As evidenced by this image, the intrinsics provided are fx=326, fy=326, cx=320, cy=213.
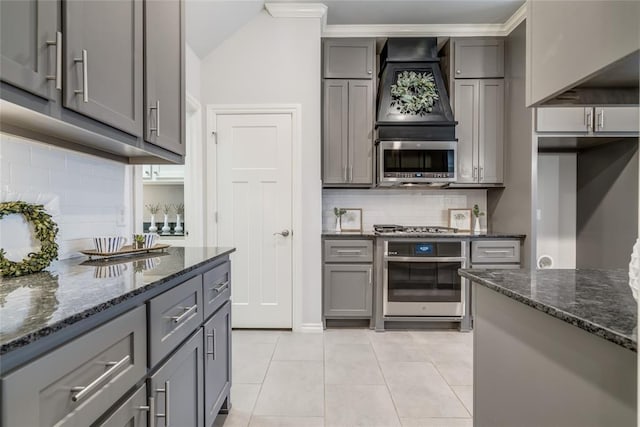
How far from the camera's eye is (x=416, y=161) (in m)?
3.21

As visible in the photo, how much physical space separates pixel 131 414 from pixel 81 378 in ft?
0.84

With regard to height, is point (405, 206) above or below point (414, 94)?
below

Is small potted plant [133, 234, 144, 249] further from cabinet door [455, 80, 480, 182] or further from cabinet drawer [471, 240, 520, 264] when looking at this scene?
cabinet door [455, 80, 480, 182]

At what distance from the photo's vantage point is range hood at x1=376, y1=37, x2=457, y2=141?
321cm

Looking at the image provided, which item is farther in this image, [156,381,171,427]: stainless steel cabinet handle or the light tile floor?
the light tile floor

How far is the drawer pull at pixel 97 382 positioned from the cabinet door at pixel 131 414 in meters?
0.10

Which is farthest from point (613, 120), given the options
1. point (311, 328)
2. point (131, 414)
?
point (131, 414)

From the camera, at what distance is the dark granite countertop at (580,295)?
68 centimetres

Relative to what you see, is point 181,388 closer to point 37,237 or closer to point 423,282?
point 37,237

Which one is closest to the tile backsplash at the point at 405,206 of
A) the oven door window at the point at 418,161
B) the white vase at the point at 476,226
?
the white vase at the point at 476,226

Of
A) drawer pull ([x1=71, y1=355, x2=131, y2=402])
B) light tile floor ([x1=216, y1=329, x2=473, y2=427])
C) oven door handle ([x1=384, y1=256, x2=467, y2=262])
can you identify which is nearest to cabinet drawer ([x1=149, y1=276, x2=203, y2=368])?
drawer pull ([x1=71, y1=355, x2=131, y2=402])

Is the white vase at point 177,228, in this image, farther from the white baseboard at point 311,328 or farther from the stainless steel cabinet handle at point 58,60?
the stainless steel cabinet handle at point 58,60

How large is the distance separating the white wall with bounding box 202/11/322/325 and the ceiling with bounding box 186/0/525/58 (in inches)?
6.1

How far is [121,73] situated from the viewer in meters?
→ 1.26
